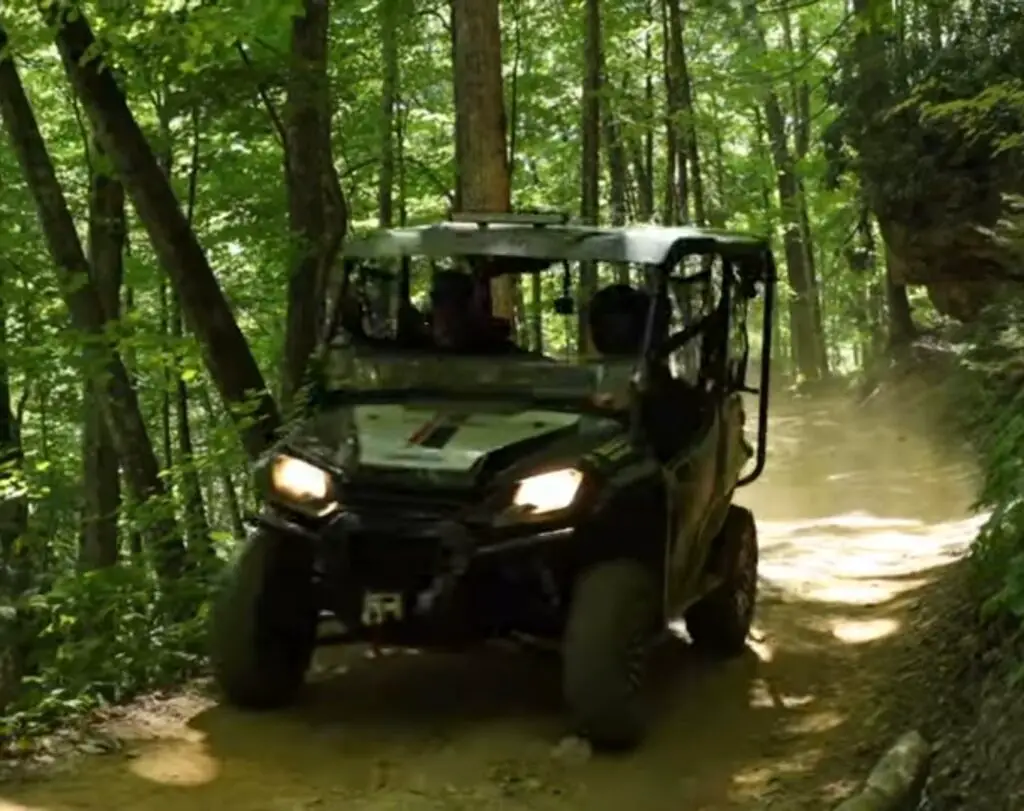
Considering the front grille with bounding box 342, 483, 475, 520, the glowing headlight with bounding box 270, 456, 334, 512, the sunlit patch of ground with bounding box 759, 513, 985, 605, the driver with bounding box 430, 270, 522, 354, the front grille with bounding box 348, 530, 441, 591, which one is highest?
the driver with bounding box 430, 270, 522, 354

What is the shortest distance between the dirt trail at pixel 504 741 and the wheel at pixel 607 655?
144mm

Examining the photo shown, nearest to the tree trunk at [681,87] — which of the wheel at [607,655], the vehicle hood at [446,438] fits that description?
the vehicle hood at [446,438]

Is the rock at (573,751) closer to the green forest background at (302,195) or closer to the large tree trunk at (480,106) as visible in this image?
the green forest background at (302,195)

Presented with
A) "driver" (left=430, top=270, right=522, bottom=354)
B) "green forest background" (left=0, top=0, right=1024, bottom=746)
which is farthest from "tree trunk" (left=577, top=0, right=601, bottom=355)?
"driver" (left=430, top=270, right=522, bottom=354)

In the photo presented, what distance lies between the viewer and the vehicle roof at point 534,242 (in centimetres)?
623

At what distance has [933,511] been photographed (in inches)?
527

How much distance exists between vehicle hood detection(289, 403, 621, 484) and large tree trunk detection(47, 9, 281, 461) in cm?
342

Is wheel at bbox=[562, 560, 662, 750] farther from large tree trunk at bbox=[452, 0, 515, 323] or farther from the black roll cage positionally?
large tree trunk at bbox=[452, 0, 515, 323]

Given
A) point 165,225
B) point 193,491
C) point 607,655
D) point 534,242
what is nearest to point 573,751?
point 607,655

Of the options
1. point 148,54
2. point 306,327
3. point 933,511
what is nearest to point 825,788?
point 306,327

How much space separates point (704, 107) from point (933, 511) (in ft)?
52.6

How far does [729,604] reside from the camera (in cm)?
704

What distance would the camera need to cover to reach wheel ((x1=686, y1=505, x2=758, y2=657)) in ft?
23.0

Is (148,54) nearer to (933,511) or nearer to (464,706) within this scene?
(464,706)
